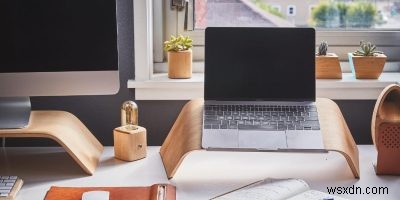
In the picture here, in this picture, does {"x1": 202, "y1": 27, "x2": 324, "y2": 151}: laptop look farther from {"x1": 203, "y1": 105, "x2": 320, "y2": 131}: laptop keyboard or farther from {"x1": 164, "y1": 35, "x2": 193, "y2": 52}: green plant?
{"x1": 164, "y1": 35, "x2": 193, "y2": 52}: green plant

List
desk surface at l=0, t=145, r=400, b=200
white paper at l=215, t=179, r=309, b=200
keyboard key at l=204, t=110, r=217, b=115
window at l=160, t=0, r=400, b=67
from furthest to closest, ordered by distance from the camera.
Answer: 1. window at l=160, t=0, r=400, b=67
2. keyboard key at l=204, t=110, r=217, b=115
3. desk surface at l=0, t=145, r=400, b=200
4. white paper at l=215, t=179, r=309, b=200

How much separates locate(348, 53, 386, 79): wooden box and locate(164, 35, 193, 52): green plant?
48cm

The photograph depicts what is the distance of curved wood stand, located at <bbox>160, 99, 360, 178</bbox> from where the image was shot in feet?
4.37

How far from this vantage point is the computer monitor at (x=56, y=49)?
1.40 meters

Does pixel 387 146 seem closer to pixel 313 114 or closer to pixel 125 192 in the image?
pixel 313 114

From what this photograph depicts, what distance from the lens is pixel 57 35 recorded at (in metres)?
1.41

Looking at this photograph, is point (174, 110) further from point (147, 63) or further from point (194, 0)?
point (194, 0)

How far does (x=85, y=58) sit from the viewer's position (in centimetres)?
143

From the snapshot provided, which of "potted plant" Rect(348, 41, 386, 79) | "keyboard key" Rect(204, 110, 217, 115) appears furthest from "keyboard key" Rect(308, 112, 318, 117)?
"potted plant" Rect(348, 41, 386, 79)

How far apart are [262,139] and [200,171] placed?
0.18 m

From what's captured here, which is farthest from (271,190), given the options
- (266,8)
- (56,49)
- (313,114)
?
(266,8)

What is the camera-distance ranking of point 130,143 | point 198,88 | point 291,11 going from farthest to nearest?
point 291,11, point 198,88, point 130,143

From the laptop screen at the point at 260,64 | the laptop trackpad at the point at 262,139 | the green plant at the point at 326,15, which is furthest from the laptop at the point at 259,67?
the green plant at the point at 326,15

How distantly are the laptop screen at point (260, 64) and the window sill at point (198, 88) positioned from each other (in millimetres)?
175
